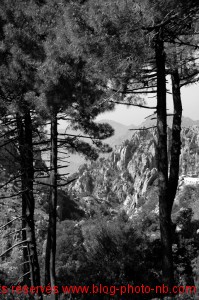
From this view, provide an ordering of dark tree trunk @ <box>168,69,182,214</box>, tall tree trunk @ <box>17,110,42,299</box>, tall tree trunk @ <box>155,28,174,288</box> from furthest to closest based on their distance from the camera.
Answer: dark tree trunk @ <box>168,69,182,214</box>, tall tree trunk @ <box>17,110,42,299</box>, tall tree trunk @ <box>155,28,174,288</box>

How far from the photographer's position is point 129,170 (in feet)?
454

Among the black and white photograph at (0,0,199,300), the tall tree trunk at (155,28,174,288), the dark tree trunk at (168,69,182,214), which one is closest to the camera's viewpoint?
the black and white photograph at (0,0,199,300)

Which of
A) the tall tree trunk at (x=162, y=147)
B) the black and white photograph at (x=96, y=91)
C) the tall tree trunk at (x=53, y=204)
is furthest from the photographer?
the tall tree trunk at (x=53, y=204)

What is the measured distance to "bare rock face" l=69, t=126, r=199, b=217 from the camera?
402 feet

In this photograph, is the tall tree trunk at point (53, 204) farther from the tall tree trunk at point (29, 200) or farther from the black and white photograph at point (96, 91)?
the tall tree trunk at point (29, 200)

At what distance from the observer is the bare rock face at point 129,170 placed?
4823 inches

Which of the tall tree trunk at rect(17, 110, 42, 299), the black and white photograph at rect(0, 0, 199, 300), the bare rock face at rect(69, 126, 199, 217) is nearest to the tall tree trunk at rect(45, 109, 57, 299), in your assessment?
the black and white photograph at rect(0, 0, 199, 300)

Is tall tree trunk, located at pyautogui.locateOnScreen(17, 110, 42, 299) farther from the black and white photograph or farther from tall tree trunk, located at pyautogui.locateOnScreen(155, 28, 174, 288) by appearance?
tall tree trunk, located at pyautogui.locateOnScreen(155, 28, 174, 288)

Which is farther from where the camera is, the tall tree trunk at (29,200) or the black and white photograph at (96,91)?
the tall tree trunk at (29,200)

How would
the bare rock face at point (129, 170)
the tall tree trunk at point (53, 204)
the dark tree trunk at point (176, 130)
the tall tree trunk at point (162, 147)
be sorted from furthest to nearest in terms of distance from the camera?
the bare rock face at point (129, 170)
the tall tree trunk at point (53, 204)
the dark tree trunk at point (176, 130)
the tall tree trunk at point (162, 147)

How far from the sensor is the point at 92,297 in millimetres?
8734

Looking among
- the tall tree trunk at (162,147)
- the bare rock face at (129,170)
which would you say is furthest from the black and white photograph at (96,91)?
the bare rock face at (129,170)

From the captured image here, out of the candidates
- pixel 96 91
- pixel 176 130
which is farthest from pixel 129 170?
pixel 96 91

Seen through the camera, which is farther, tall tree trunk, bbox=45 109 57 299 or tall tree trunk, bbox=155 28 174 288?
tall tree trunk, bbox=45 109 57 299
